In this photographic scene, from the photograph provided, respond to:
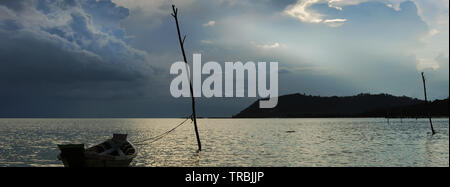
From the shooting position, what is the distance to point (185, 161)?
120 feet
